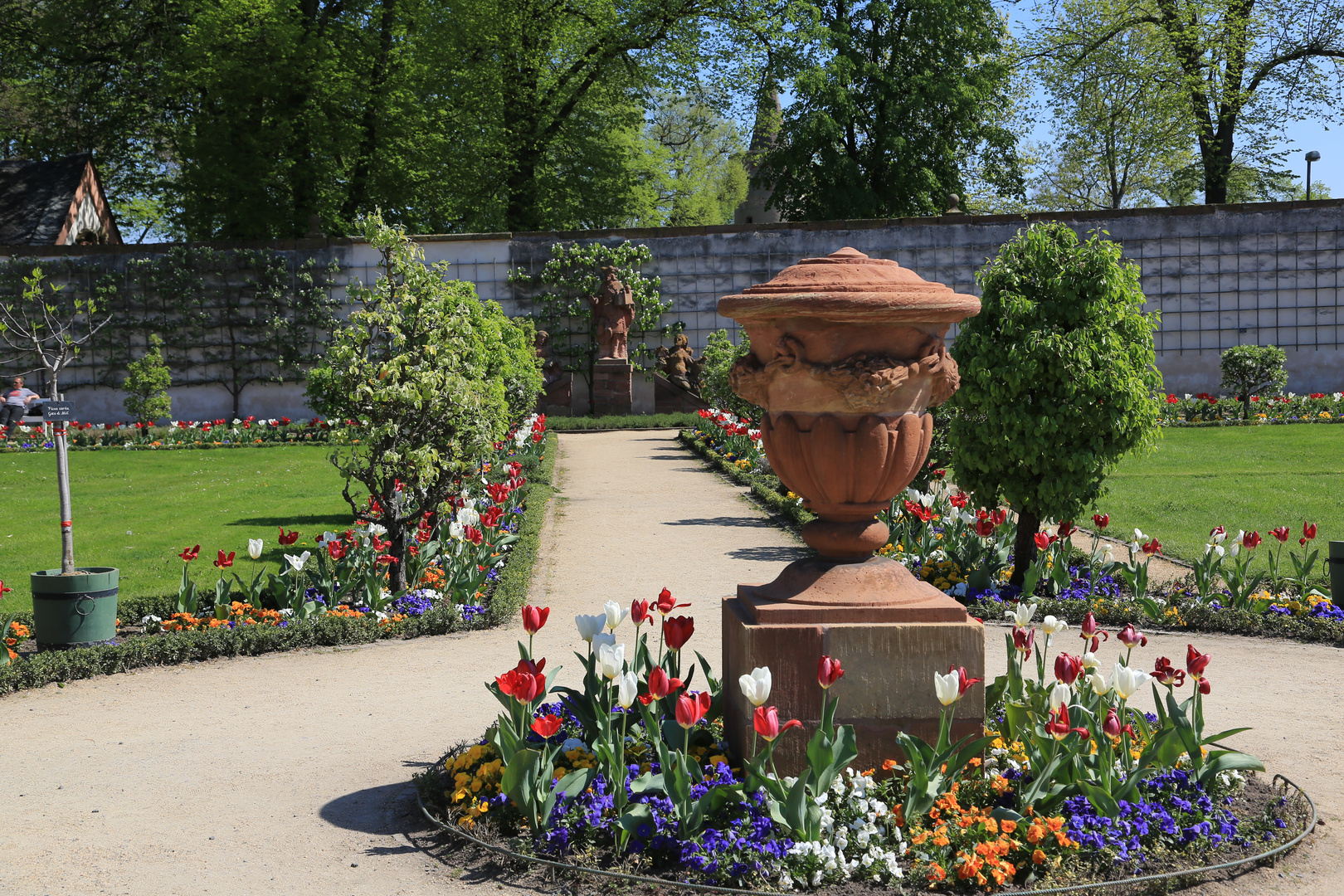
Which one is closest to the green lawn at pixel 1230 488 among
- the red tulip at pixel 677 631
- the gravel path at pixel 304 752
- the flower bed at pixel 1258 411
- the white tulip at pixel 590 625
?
the flower bed at pixel 1258 411

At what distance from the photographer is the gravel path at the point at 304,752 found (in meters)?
3.49

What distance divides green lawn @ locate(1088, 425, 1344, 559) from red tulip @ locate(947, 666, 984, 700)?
5251 millimetres

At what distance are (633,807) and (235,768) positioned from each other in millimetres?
1893

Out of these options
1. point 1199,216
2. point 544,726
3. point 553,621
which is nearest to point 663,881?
point 544,726

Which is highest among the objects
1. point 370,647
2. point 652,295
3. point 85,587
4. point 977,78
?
point 977,78

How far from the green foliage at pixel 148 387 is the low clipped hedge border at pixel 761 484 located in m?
10.6

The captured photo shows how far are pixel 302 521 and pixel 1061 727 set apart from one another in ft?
29.1

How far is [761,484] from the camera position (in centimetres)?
1273

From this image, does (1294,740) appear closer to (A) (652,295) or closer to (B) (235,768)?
(B) (235,768)

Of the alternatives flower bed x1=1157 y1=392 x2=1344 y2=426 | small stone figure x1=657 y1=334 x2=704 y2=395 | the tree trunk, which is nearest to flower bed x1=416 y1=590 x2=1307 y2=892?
the tree trunk

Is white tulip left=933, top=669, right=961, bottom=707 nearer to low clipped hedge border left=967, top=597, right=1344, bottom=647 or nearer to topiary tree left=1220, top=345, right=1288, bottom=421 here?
low clipped hedge border left=967, top=597, right=1344, bottom=647

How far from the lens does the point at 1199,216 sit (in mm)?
22438

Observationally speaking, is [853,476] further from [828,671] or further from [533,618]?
[533,618]

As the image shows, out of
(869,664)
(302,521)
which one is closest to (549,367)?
(302,521)
